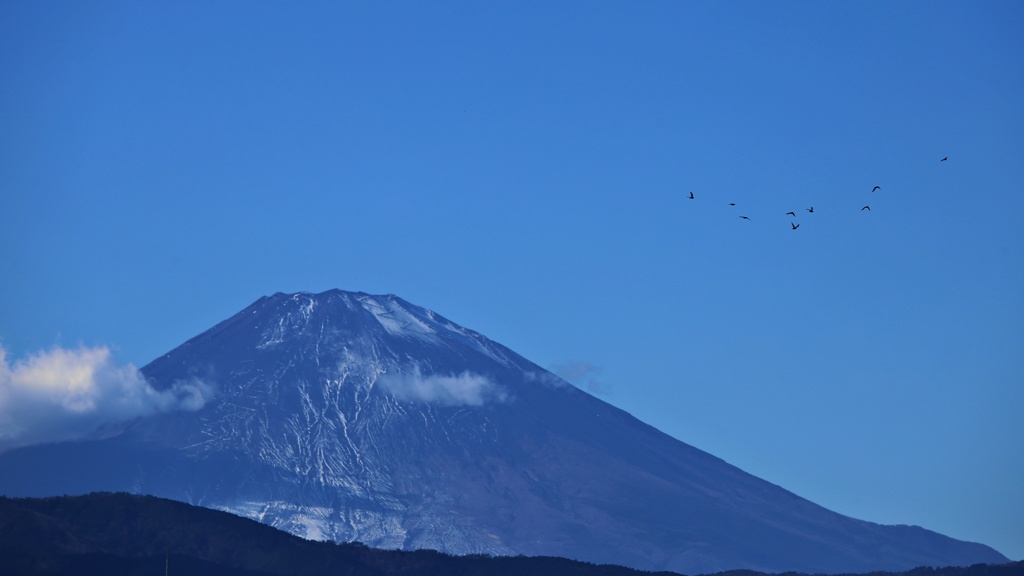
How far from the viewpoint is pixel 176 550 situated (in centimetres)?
7862

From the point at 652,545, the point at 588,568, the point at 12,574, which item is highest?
the point at 652,545

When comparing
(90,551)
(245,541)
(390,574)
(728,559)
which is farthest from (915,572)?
(728,559)

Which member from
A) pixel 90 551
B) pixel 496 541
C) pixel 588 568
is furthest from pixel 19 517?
pixel 496 541

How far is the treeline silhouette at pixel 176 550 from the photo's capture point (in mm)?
74250

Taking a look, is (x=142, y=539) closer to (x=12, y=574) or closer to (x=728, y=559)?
(x=12, y=574)

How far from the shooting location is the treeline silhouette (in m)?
74.2

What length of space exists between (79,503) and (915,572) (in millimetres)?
47812

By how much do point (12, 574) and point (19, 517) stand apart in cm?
623

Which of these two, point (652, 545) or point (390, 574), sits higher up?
point (652, 545)

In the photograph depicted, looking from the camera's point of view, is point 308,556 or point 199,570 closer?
point 199,570

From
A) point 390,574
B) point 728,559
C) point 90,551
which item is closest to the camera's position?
point 90,551

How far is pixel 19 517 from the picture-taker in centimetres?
7625

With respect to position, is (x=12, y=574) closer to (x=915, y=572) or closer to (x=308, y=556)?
(x=308, y=556)

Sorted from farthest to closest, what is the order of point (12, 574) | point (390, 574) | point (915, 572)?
point (915, 572), point (390, 574), point (12, 574)
